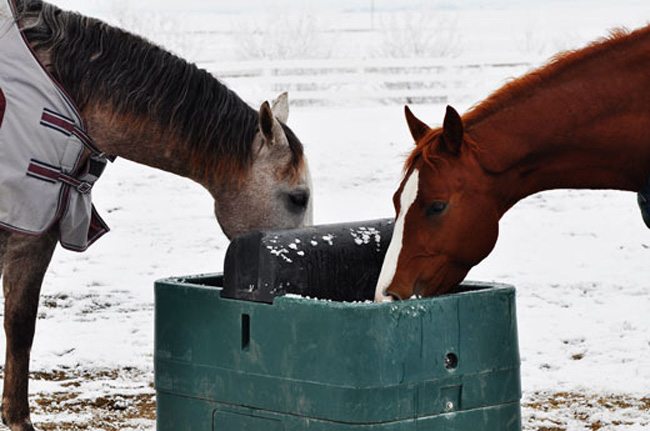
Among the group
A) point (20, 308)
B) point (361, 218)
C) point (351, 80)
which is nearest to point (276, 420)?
point (20, 308)

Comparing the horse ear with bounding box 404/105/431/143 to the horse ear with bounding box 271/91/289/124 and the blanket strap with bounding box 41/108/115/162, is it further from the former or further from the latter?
the blanket strap with bounding box 41/108/115/162

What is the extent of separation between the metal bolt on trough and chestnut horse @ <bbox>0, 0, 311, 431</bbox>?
74cm

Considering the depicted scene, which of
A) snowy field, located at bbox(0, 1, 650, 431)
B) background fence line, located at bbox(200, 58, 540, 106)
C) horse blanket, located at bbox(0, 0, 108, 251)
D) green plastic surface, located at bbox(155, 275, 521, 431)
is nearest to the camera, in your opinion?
green plastic surface, located at bbox(155, 275, 521, 431)

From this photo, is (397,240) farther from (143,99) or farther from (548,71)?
(143,99)

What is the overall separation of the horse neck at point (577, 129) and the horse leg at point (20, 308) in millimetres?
1766

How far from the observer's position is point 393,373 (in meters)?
3.08

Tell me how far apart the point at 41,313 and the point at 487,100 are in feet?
12.4

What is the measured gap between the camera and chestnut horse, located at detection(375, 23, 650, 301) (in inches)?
133

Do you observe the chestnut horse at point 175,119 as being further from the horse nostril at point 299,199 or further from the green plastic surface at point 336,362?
the green plastic surface at point 336,362

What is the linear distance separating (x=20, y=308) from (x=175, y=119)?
929 millimetres

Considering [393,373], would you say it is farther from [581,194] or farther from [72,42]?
[581,194]

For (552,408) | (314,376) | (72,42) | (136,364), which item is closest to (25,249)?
(72,42)

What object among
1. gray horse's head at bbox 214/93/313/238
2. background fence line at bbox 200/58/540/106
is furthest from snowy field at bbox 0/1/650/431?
gray horse's head at bbox 214/93/313/238

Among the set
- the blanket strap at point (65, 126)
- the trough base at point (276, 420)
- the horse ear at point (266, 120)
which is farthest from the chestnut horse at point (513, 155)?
the blanket strap at point (65, 126)
